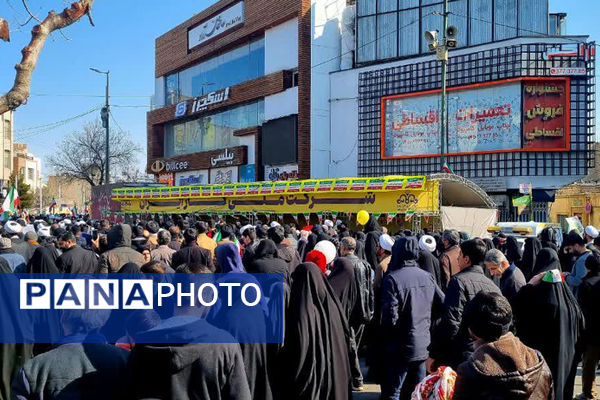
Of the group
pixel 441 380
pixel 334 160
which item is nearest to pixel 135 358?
pixel 441 380

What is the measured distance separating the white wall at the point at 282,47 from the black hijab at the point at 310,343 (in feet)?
95.4

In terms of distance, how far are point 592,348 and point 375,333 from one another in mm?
2307

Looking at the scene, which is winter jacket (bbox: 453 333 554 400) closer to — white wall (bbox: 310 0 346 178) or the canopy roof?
the canopy roof

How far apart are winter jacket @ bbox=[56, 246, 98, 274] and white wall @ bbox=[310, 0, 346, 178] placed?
24.6m

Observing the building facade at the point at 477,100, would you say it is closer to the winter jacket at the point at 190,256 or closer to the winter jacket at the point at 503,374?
the winter jacket at the point at 190,256

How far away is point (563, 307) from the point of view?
4828 millimetres

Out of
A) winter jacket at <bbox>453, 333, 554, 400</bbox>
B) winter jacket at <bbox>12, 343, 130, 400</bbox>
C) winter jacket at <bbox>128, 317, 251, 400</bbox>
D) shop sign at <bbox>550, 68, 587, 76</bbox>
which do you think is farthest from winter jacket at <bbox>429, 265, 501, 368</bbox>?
shop sign at <bbox>550, 68, 587, 76</bbox>

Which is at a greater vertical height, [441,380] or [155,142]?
[155,142]

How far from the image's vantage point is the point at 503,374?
2.58 m

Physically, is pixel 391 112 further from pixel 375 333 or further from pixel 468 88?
pixel 375 333

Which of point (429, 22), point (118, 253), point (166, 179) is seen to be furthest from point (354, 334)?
point (166, 179)

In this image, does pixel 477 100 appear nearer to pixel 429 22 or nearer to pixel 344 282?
pixel 429 22

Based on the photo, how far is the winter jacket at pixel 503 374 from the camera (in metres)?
2.57

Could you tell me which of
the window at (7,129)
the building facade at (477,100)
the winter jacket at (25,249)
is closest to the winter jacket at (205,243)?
the winter jacket at (25,249)
